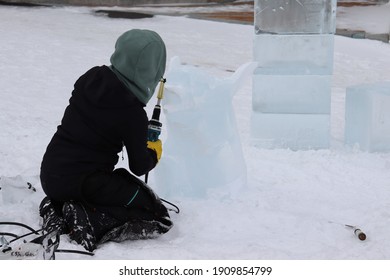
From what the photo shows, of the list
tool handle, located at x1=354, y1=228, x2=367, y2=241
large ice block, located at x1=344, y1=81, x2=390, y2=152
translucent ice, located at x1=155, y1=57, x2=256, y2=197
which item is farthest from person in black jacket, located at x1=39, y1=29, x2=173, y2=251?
large ice block, located at x1=344, y1=81, x2=390, y2=152

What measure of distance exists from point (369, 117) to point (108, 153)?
2.09 meters

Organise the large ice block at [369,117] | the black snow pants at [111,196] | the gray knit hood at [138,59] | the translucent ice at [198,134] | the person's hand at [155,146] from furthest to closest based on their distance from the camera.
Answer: the large ice block at [369,117] < the translucent ice at [198,134] < the person's hand at [155,146] < the black snow pants at [111,196] < the gray knit hood at [138,59]

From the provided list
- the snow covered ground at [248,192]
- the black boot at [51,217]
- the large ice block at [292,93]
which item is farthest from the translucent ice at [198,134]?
the large ice block at [292,93]

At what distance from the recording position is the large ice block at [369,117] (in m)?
4.04

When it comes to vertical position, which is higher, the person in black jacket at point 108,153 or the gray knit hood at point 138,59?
the gray knit hood at point 138,59

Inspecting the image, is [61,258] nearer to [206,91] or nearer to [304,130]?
[206,91]

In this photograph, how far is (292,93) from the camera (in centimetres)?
428

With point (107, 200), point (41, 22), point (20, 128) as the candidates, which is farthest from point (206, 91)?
point (41, 22)

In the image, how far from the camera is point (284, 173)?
12.4 ft

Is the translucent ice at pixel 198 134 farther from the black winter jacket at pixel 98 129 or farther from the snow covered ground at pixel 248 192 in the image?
the black winter jacket at pixel 98 129

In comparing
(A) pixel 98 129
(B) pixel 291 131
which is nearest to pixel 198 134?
(A) pixel 98 129

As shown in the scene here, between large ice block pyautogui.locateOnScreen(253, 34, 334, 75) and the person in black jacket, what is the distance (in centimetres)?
171

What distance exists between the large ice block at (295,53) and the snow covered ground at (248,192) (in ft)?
1.96

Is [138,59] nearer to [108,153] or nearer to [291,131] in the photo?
[108,153]
